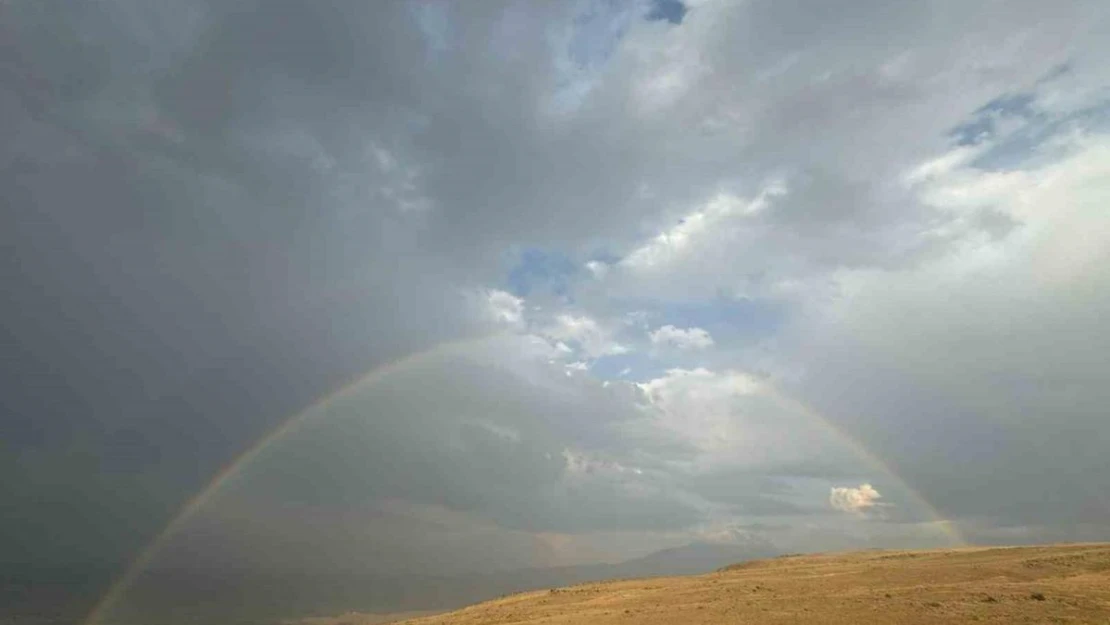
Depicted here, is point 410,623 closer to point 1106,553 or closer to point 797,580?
point 797,580

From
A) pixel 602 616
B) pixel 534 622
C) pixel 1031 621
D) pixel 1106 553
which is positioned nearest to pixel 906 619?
pixel 1031 621

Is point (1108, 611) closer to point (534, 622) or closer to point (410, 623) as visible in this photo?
point (534, 622)

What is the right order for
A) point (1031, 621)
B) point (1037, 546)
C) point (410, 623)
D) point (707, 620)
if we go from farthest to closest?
point (1037, 546)
point (410, 623)
point (707, 620)
point (1031, 621)

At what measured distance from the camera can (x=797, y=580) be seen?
49.4 m

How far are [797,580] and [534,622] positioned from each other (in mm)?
19996

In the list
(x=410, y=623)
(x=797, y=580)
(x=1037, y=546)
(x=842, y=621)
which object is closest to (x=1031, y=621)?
(x=842, y=621)

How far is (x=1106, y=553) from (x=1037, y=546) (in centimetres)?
1746

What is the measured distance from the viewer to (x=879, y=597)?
37.6 metres

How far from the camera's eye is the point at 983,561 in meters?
49.8

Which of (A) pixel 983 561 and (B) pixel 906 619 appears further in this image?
(A) pixel 983 561

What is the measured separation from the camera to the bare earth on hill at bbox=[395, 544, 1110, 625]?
32250 millimetres

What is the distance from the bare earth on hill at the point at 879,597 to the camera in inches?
1270

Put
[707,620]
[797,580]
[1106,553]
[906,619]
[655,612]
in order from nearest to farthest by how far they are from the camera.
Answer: [906,619]
[707,620]
[655,612]
[1106,553]
[797,580]

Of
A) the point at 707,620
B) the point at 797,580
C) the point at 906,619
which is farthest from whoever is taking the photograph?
the point at 797,580
